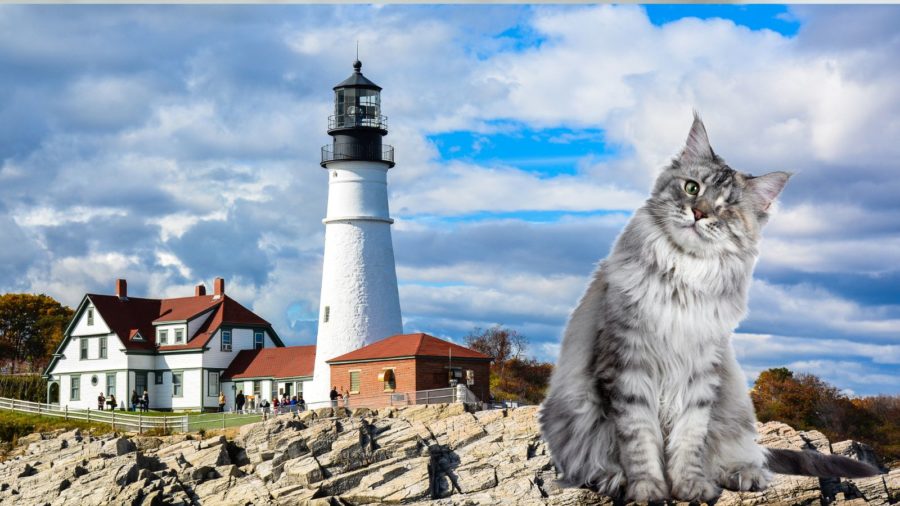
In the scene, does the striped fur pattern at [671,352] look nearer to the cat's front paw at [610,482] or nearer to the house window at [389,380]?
the cat's front paw at [610,482]

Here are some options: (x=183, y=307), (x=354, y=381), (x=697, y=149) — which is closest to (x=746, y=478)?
(x=697, y=149)

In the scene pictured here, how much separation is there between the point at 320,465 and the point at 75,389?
27.5 m

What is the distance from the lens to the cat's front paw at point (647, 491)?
4281 millimetres

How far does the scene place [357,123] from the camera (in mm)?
42812

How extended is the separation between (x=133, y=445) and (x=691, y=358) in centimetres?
3372

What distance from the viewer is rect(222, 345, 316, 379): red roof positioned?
47.1 metres

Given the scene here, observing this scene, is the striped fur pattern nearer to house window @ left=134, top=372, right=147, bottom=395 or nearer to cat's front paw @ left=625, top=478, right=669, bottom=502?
cat's front paw @ left=625, top=478, right=669, bottom=502

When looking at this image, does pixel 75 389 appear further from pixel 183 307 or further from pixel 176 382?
pixel 183 307

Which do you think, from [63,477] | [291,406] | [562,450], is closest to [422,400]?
[291,406]

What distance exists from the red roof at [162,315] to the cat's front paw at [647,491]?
4705cm

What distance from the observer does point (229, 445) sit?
33.3 m

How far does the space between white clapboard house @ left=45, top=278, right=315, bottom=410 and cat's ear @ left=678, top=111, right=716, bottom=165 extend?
4400cm

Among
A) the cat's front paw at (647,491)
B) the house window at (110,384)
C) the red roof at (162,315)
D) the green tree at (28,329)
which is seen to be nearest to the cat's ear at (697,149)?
the cat's front paw at (647,491)

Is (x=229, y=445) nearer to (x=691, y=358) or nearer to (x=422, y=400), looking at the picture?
(x=422, y=400)
